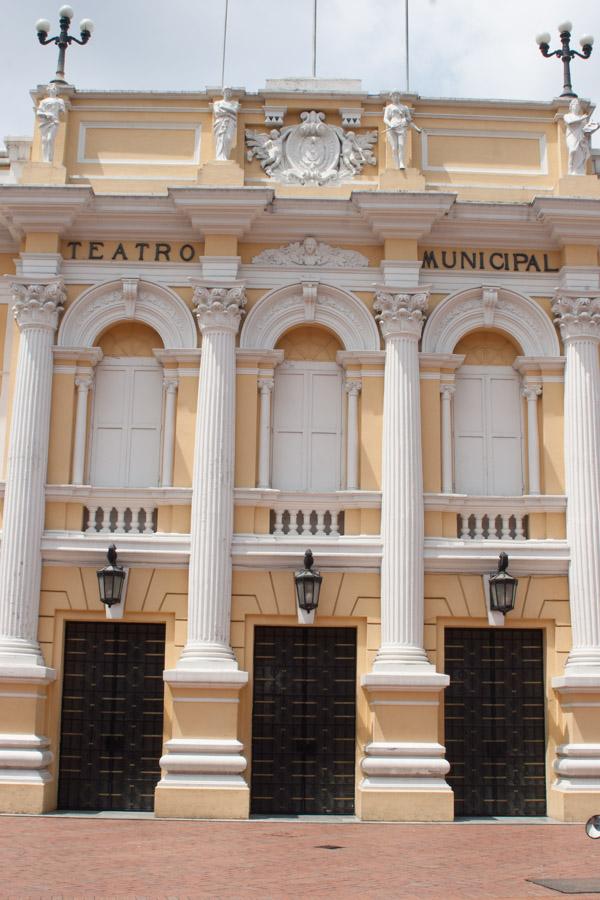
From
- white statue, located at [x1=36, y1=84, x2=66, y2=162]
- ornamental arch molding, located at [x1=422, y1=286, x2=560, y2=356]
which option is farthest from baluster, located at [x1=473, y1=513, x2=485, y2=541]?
white statue, located at [x1=36, y1=84, x2=66, y2=162]

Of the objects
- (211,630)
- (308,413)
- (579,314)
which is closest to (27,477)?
(211,630)

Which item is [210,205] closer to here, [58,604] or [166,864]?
[58,604]

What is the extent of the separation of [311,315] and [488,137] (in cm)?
478

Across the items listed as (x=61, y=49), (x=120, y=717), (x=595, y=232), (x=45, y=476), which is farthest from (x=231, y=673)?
(x=61, y=49)

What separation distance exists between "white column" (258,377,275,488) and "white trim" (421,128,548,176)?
5040 mm

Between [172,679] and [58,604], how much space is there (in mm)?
2449

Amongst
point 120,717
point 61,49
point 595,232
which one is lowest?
point 120,717

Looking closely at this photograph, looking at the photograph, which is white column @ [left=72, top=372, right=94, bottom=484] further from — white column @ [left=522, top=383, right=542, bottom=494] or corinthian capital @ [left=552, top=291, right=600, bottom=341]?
corinthian capital @ [left=552, top=291, right=600, bottom=341]

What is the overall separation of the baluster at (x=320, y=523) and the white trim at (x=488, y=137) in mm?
6624

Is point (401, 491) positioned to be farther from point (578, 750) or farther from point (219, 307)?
point (578, 750)

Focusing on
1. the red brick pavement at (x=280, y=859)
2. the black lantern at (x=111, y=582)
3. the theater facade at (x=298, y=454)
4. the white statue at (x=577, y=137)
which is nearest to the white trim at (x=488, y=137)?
the theater facade at (x=298, y=454)

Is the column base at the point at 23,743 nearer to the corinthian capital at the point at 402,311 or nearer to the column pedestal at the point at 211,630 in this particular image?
the column pedestal at the point at 211,630

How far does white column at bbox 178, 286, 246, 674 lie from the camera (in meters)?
18.7

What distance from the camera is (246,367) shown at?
20.1m
